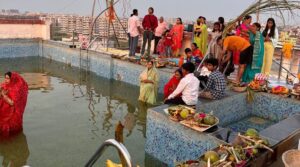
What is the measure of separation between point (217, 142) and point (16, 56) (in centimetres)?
1173

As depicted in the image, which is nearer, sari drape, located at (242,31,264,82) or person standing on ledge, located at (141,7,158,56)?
sari drape, located at (242,31,264,82)

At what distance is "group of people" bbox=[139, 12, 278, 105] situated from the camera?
16.8 ft

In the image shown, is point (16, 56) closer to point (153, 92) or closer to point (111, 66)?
point (111, 66)

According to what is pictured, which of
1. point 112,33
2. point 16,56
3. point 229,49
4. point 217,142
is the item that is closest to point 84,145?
point 217,142

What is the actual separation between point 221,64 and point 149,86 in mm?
1661

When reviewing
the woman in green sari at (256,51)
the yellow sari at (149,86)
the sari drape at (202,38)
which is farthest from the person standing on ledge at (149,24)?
the woman in green sari at (256,51)

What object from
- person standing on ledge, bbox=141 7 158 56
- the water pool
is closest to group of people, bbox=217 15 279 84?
the water pool

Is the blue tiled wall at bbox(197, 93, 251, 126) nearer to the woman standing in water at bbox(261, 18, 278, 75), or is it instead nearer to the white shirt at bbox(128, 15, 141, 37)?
the woman standing in water at bbox(261, 18, 278, 75)

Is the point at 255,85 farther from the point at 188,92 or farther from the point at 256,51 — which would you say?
the point at 188,92

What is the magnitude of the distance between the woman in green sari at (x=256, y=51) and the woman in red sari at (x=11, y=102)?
4.53m

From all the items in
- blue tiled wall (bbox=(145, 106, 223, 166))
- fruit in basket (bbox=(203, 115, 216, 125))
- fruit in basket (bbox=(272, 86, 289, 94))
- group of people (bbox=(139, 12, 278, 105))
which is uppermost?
group of people (bbox=(139, 12, 278, 105))

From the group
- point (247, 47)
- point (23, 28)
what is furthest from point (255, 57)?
point (23, 28)

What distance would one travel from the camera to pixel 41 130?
18.9ft

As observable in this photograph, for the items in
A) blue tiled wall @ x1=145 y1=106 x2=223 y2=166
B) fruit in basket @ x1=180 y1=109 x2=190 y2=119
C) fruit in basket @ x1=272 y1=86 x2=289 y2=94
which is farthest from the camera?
fruit in basket @ x1=272 y1=86 x2=289 y2=94
